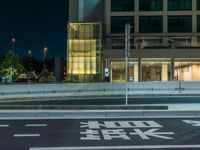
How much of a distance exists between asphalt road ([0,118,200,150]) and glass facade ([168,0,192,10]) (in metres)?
70.9

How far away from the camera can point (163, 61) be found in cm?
8425

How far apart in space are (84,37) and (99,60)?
4553 millimetres

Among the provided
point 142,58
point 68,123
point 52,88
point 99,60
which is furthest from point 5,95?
point 142,58

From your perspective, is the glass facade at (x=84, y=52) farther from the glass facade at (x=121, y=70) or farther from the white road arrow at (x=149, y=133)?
the white road arrow at (x=149, y=133)

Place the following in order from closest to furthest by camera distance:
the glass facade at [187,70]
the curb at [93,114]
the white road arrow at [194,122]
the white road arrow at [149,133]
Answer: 1. the white road arrow at [149,133]
2. the white road arrow at [194,122]
3. the curb at [93,114]
4. the glass facade at [187,70]

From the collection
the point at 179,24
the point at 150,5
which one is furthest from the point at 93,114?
the point at 150,5

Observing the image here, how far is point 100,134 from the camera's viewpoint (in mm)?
12820

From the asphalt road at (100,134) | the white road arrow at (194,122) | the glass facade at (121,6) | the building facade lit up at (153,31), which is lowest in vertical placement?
the asphalt road at (100,134)

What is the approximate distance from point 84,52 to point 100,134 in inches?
2591

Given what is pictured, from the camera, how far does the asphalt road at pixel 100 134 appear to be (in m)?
10.9

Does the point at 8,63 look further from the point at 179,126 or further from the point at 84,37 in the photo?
the point at 179,126

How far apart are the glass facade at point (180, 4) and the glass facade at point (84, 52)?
14677mm

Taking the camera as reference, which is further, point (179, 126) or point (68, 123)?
point (68, 123)

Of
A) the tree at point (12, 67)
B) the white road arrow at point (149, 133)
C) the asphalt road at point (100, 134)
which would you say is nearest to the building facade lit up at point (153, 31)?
the tree at point (12, 67)
